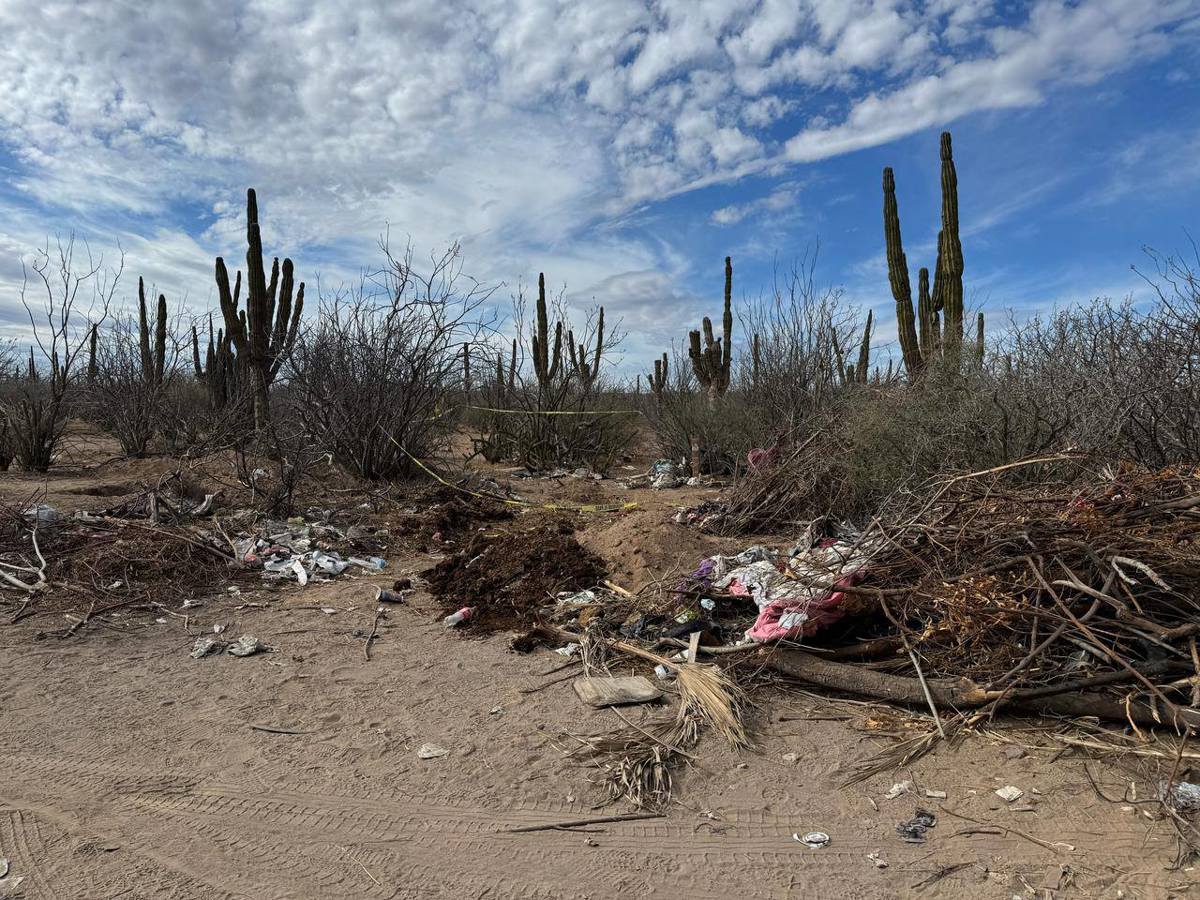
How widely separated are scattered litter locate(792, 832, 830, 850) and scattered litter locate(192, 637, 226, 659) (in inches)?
140

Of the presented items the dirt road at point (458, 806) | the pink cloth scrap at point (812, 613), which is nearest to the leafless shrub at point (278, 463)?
the dirt road at point (458, 806)

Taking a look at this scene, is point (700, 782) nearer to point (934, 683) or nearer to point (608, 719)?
point (608, 719)

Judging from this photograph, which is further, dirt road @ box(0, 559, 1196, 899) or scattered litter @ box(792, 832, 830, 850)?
scattered litter @ box(792, 832, 830, 850)

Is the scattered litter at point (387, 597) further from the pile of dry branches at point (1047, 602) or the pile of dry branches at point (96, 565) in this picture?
the pile of dry branches at point (1047, 602)

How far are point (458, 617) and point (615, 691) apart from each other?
175 centimetres

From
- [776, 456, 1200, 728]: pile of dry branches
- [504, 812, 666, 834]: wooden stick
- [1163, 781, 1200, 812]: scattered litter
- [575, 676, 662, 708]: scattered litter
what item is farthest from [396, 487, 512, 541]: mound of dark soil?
[1163, 781, 1200, 812]: scattered litter

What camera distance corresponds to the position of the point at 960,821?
276 centimetres

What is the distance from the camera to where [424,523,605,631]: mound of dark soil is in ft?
18.0

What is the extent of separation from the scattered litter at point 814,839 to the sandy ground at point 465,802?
37 mm

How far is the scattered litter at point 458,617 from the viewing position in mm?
5316

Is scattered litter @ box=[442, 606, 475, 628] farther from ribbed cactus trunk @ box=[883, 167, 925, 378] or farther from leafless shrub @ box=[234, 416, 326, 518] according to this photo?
ribbed cactus trunk @ box=[883, 167, 925, 378]

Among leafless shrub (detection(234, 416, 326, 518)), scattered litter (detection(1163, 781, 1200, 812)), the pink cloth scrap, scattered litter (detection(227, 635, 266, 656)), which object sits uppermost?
leafless shrub (detection(234, 416, 326, 518))

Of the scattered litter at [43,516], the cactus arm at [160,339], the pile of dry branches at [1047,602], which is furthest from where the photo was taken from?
the cactus arm at [160,339]

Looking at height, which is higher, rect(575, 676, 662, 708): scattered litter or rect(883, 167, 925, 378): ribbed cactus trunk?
rect(883, 167, 925, 378): ribbed cactus trunk
